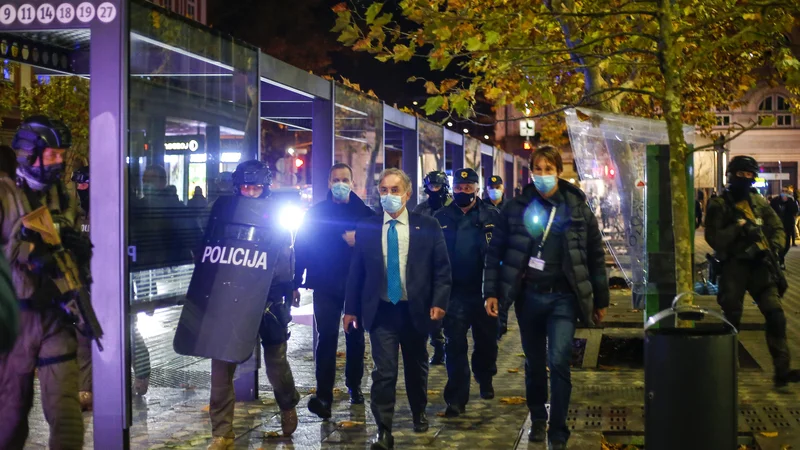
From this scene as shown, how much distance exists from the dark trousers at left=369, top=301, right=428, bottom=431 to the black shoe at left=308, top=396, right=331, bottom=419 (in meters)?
0.79

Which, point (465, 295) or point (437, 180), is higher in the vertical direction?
point (437, 180)

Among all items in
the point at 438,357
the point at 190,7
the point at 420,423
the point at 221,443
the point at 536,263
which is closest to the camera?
the point at 221,443

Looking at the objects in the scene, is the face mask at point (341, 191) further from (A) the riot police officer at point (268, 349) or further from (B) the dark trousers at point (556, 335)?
(B) the dark trousers at point (556, 335)

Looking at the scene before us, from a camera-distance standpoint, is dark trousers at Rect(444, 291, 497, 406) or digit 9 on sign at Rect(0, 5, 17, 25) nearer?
digit 9 on sign at Rect(0, 5, 17, 25)

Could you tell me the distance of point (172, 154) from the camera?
289 inches

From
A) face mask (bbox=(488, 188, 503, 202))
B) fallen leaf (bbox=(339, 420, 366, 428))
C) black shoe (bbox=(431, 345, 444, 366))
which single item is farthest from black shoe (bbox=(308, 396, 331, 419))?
face mask (bbox=(488, 188, 503, 202))

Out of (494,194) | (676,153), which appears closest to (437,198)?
(676,153)

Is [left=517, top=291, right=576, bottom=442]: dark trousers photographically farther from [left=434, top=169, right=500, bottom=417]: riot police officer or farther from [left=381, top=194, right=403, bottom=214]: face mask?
[left=434, top=169, right=500, bottom=417]: riot police officer

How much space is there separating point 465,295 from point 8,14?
4.03m

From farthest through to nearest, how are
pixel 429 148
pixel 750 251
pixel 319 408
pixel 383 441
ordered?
pixel 429 148, pixel 750 251, pixel 319 408, pixel 383 441

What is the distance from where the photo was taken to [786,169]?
61531 millimetres

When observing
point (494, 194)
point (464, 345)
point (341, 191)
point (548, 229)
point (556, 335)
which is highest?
point (494, 194)

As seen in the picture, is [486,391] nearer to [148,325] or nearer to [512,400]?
[512,400]

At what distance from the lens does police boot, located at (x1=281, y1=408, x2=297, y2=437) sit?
23.7 feet
